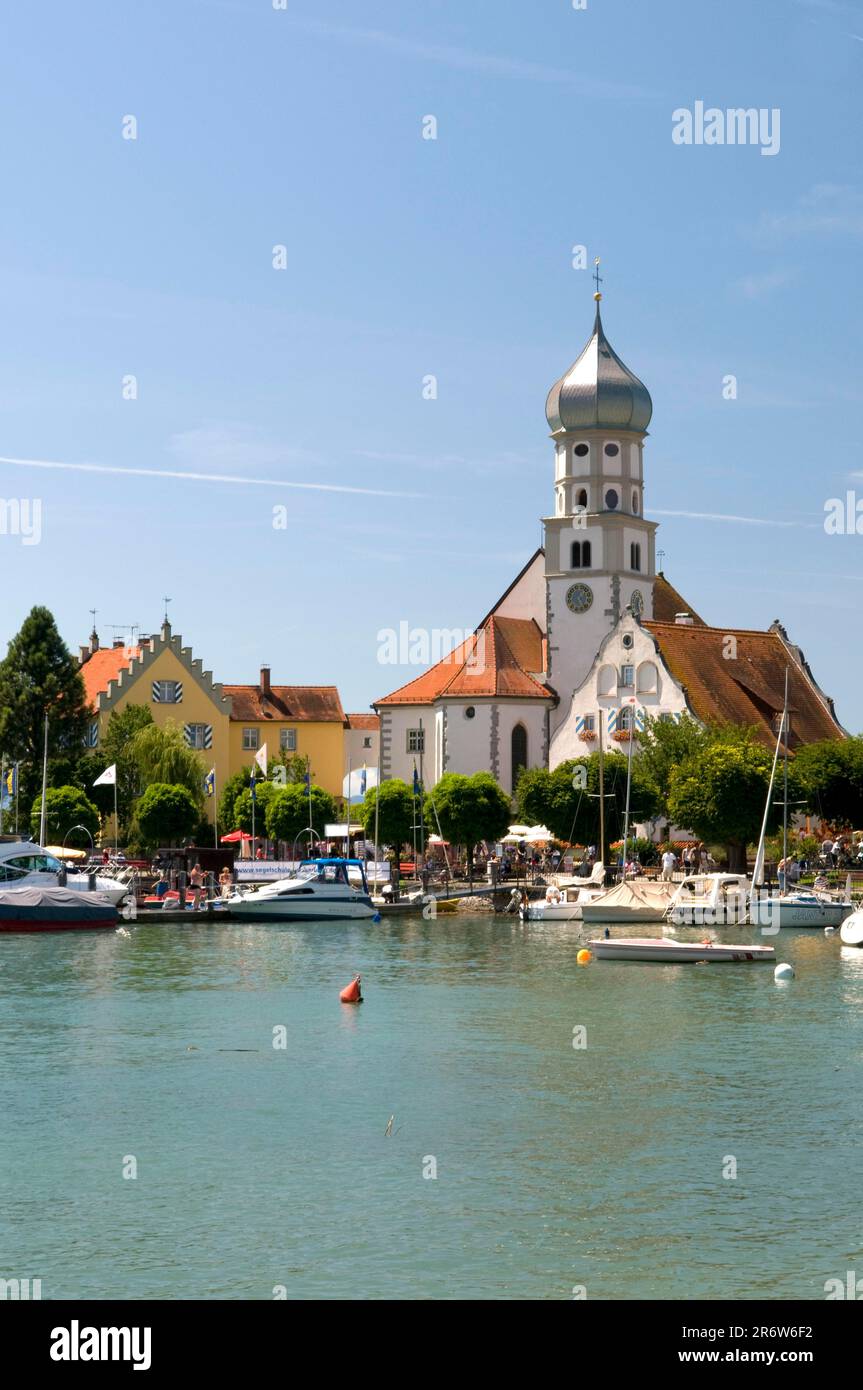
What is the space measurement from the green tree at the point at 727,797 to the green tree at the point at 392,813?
14.8 meters

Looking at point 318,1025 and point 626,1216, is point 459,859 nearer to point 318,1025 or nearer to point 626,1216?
point 318,1025

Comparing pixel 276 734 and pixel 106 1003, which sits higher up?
pixel 276 734

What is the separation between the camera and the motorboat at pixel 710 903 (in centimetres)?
7331

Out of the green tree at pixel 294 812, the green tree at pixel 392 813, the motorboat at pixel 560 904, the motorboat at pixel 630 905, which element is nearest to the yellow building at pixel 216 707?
the green tree at pixel 294 812

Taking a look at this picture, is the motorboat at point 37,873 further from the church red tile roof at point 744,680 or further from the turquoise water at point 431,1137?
the church red tile roof at point 744,680

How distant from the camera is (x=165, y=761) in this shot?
105 m

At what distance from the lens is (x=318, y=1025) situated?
140ft

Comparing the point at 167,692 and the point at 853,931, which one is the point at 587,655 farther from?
the point at 853,931

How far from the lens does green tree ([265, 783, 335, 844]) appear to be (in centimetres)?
9912

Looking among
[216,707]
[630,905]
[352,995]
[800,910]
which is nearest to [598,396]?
[216,707]

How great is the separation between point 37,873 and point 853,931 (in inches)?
1293

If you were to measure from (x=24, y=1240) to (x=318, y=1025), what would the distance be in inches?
792
